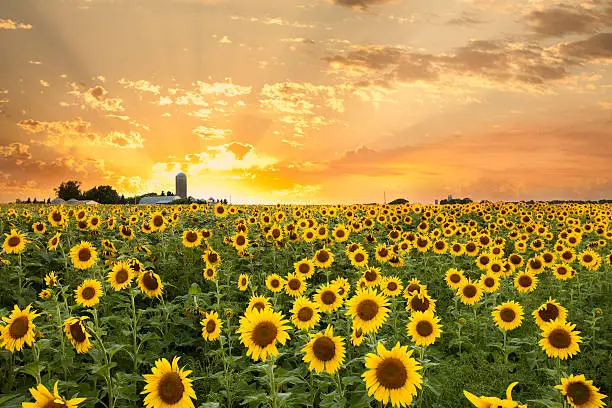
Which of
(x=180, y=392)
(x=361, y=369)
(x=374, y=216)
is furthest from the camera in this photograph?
(x=374, y=216)

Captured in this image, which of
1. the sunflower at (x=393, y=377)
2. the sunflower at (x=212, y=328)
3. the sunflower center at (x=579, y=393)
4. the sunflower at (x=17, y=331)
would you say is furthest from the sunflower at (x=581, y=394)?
the sunflower at (x=17, y=331)

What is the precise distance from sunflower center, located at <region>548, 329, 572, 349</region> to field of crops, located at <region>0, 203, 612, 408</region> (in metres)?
0.01

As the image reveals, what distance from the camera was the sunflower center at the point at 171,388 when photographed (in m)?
4.23

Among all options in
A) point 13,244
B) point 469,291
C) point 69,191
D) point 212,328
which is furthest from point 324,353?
point 69,191

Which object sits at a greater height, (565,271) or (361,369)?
(565,271)

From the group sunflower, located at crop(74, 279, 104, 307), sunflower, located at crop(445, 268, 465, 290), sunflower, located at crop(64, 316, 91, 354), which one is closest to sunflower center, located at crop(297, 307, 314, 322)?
sunflower, located at crop(64, 316, 91, 354)

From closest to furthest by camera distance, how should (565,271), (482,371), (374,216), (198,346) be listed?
(482,371)
(198,346)
(565,271)
(374,216)

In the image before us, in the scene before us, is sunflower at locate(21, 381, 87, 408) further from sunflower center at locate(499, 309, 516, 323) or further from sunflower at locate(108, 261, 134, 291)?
sunflower center at locate(499, 309, 516, 323)

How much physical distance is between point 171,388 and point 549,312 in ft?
18.3

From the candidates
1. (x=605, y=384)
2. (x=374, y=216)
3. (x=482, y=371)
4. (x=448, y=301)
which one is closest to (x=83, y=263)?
(x=482, y=371)

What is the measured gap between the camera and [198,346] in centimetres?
878

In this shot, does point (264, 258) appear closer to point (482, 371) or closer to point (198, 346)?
point (198, 346)

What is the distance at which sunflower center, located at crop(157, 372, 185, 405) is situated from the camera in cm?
423

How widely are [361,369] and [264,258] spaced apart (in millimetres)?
6910
